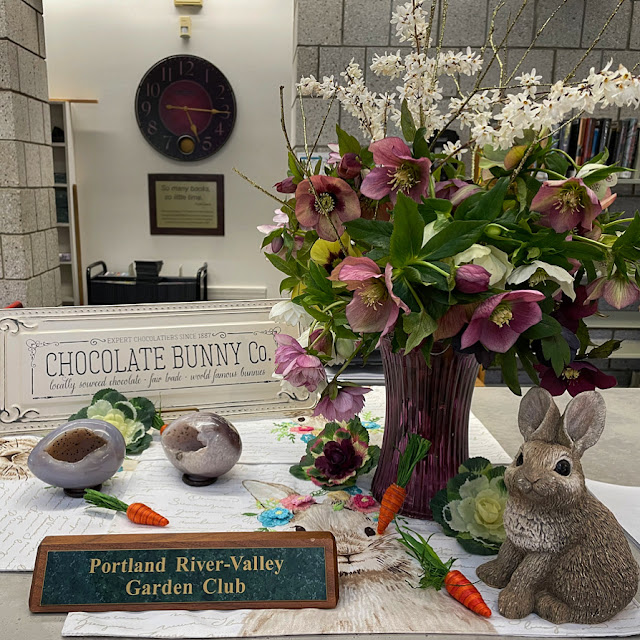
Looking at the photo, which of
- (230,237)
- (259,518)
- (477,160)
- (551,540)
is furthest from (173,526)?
(230,237)

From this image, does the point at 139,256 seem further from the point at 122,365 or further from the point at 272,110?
the point at 122,365

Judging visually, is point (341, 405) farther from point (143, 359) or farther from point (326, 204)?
point (143, 359)

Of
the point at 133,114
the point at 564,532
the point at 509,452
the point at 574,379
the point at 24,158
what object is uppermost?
the point at 133,114

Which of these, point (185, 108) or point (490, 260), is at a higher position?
point (185, 108)

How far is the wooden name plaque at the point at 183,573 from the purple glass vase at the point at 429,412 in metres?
0.20

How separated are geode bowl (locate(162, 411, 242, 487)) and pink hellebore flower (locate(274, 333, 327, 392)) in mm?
185

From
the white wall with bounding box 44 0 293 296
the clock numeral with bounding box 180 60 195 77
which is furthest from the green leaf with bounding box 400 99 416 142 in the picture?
the clock numeral with bounding box 180 60 195 77

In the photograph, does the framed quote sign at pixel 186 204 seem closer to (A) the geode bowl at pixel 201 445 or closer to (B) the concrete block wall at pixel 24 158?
(B) the concrete block wall at pixel 24 158

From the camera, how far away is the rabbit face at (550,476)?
582mm

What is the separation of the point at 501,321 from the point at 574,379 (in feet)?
0.69

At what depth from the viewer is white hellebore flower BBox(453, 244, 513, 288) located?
0.61m

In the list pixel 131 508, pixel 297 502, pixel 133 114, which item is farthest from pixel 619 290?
pixel 133 114

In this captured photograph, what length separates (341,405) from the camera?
28.9 inches

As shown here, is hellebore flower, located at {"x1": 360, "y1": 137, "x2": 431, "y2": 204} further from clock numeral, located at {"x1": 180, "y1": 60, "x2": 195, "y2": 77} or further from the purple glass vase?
clock numeral, located at {"x1": 180, "y1": 60, "x2": 195, "y2": 77}
